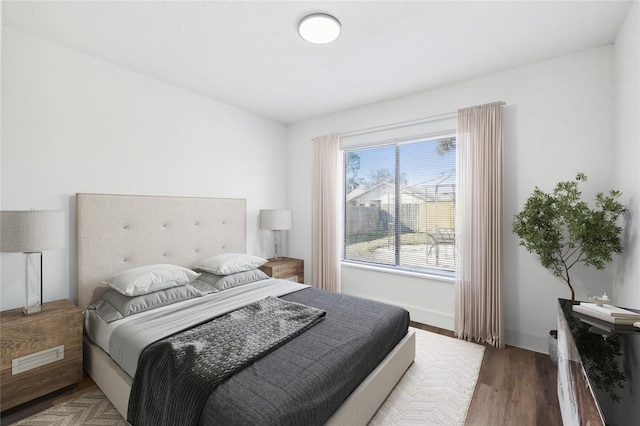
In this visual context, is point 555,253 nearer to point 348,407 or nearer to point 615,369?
point 615,369

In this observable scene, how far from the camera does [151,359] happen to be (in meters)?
1.59

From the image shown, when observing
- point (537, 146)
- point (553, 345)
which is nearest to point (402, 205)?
point (537, 146)

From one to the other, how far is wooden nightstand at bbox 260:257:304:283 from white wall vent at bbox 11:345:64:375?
2.12 meters

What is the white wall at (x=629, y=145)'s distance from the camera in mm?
1846

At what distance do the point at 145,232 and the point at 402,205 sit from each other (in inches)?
117

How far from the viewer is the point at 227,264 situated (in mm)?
2996

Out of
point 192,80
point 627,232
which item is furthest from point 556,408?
point 192,80

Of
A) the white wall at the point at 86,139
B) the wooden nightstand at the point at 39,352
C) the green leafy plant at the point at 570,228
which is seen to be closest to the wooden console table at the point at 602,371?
the green leafy plant at the point at 570,228

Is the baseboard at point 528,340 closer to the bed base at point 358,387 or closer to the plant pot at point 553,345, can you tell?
the plant pot at point 553,345

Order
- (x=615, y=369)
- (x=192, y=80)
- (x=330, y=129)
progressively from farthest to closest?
1. (x=330, y=129)
2. (x=192, y=80)
3. (x=615, y=369)

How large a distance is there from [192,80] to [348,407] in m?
3.28

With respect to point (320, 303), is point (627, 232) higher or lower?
higher

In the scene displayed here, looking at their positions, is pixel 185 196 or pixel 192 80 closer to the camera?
pixel 192 80

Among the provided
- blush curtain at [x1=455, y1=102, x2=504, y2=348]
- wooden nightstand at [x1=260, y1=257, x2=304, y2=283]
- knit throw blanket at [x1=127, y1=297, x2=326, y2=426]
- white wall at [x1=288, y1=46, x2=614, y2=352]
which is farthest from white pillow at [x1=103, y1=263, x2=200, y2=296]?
blush curtain at [x1=455, y1=102, x2=504, y2=348]
